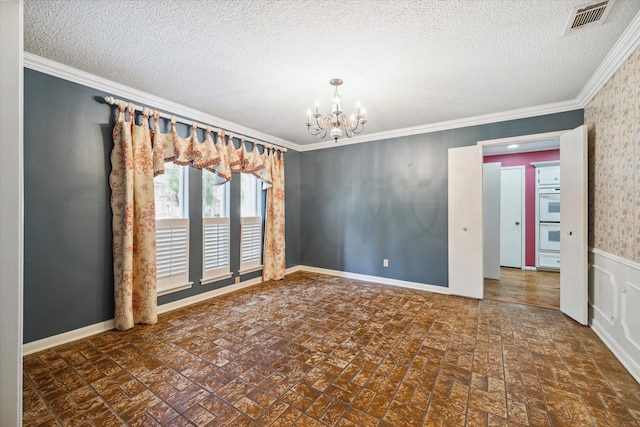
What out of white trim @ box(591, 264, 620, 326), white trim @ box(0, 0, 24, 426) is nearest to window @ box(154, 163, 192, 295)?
white trim @ box(0, 0, 24, 426)

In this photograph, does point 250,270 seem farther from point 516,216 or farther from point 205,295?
point 516,216

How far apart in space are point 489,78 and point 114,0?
3140 mm

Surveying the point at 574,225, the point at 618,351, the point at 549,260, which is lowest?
the point at 618,351

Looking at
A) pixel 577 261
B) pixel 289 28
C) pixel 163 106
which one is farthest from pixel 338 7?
pixel 577 261

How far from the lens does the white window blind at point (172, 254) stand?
3.20 metres

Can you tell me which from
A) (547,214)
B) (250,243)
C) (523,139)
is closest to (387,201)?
(523,139)

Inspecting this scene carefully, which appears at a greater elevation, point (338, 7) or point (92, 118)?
point (338, 7)

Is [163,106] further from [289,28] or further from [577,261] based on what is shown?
[577,261]

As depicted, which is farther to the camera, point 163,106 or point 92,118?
point 163,106

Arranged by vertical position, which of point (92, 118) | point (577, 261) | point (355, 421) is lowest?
point (355, 421)

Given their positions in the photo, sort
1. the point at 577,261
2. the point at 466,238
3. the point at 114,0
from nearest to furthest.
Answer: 1. the point at 114,0
2. the point at 577,261
3. the point at 466,238

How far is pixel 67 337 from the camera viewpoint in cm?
251

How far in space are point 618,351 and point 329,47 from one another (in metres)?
3.50

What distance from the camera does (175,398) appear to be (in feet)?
5.84
